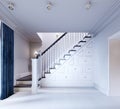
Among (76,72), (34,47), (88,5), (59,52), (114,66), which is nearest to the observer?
(88,5)

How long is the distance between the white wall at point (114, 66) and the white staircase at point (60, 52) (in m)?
2.34

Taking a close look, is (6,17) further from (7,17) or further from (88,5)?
(88,5)

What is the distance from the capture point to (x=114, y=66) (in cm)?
537

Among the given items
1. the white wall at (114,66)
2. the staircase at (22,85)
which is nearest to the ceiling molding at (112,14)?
the white wall at (114,66)

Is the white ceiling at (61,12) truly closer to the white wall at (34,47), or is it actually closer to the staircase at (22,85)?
the staircase at (22,85)

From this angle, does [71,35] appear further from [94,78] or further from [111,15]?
[111,15]

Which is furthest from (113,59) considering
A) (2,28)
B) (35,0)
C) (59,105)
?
(2,28)

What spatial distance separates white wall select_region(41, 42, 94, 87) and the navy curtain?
7.90ft

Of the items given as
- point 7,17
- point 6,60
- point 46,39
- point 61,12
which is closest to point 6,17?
point 7,17

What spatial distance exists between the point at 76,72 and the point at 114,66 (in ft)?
8.12

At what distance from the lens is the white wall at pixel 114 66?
532 centimetres

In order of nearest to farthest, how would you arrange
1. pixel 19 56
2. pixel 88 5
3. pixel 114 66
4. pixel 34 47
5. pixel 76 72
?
pixel 88 5, pixel 114 66, pixel 19 56, pixel 76 72, pixel 34 47

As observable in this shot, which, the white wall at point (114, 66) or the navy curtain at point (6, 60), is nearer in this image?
the navy curtain at point (6, 60)

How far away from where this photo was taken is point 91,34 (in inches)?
298
